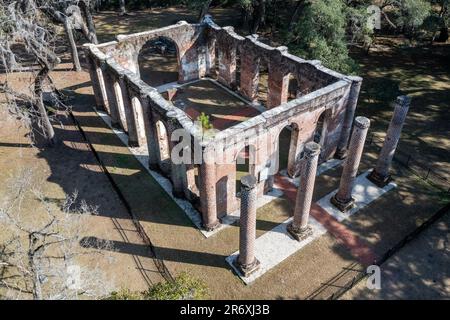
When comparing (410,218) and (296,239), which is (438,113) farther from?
(296,239)

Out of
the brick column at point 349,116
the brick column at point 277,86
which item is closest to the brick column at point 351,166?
the brick column at point 349,116

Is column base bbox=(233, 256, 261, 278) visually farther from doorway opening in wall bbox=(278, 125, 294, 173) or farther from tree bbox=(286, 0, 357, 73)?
tree bbox=(286, 0, 357, 73)

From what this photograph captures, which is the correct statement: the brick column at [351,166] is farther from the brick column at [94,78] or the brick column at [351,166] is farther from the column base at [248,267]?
the brick column at [94,78]

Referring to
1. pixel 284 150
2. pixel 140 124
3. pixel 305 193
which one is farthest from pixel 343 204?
pixel 140 124

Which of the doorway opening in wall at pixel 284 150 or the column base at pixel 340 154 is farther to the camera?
the column base at pixel 340 154

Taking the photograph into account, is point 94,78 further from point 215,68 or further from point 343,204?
point 343,204
